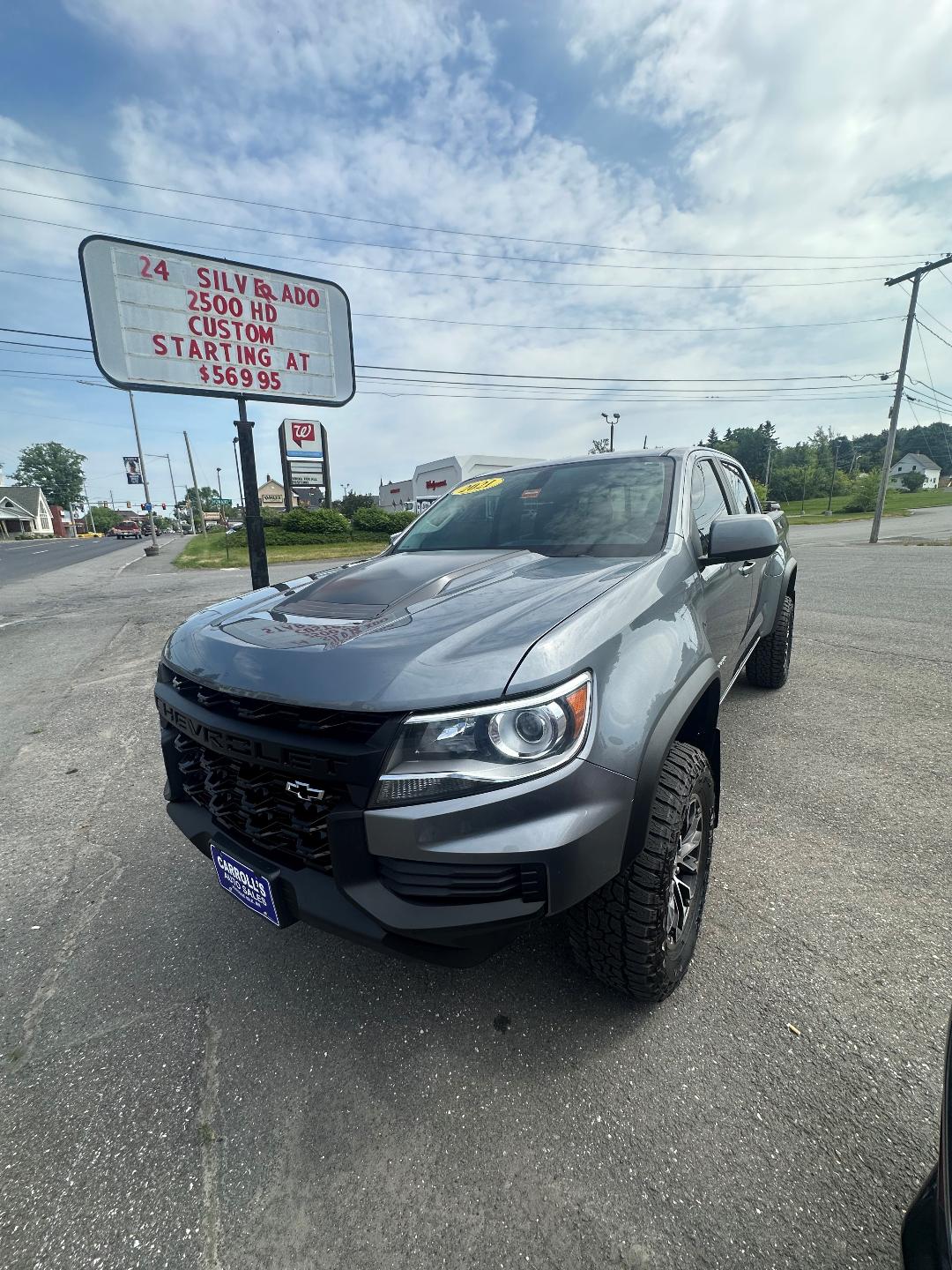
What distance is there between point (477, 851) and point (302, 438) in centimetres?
3074

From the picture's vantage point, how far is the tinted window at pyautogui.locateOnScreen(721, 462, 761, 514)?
3766 millimetres

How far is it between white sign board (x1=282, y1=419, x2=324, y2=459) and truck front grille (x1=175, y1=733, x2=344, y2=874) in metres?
28.8

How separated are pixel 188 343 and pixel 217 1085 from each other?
708 cm

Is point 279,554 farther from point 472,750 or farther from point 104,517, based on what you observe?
point 104,517

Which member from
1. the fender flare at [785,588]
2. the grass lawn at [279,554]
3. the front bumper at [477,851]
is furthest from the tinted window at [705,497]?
the grass lawn at [279,554]

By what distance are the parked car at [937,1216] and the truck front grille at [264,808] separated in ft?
3.94

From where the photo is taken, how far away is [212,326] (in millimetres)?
6531

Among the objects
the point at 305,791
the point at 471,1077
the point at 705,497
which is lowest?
the point at 471,1077

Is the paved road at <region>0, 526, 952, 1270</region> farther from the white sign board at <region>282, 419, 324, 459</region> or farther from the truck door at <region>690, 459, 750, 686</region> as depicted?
the white sign board at <region>282, 419, 324, 459</region>

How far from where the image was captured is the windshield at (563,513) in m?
2.46

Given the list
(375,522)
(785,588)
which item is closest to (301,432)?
(375,522)

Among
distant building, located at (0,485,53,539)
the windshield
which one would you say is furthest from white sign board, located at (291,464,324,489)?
distant building, located at (0,485,53,539)

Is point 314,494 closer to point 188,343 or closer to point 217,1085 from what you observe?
point 188,343

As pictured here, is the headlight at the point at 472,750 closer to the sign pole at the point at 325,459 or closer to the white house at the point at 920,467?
the sign pole at the point at 325,459
